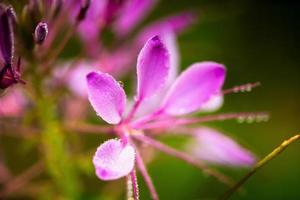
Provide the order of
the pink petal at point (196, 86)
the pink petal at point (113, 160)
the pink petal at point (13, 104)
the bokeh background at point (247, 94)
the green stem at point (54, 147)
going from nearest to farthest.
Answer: the pink petal at point (113, 160)
the pink petal at point (196, 86)
the green stem at point (54, 147)
the pink petal at point (13, 104)
the bokeh background at point (247, 94)

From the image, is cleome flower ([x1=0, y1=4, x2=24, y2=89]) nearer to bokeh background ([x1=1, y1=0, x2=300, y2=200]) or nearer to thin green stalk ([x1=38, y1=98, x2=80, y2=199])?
thin green stalk ([x1=38, y1=98, x2=80, y2=199])

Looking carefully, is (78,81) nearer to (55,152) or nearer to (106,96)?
(55,152)

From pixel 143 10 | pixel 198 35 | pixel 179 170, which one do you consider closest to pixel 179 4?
pixel 198 35

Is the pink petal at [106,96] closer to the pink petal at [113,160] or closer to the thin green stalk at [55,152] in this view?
the pink petal at [113,160]

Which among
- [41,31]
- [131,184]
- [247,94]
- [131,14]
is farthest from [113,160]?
[247,94]

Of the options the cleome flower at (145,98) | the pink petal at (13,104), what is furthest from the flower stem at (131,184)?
the pink petal at (13,104)

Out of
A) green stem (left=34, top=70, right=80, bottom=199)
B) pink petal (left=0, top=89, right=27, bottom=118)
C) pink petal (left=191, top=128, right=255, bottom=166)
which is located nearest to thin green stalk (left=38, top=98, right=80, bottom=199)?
green stem (left=34, top=70, right=80, bottom=199)
